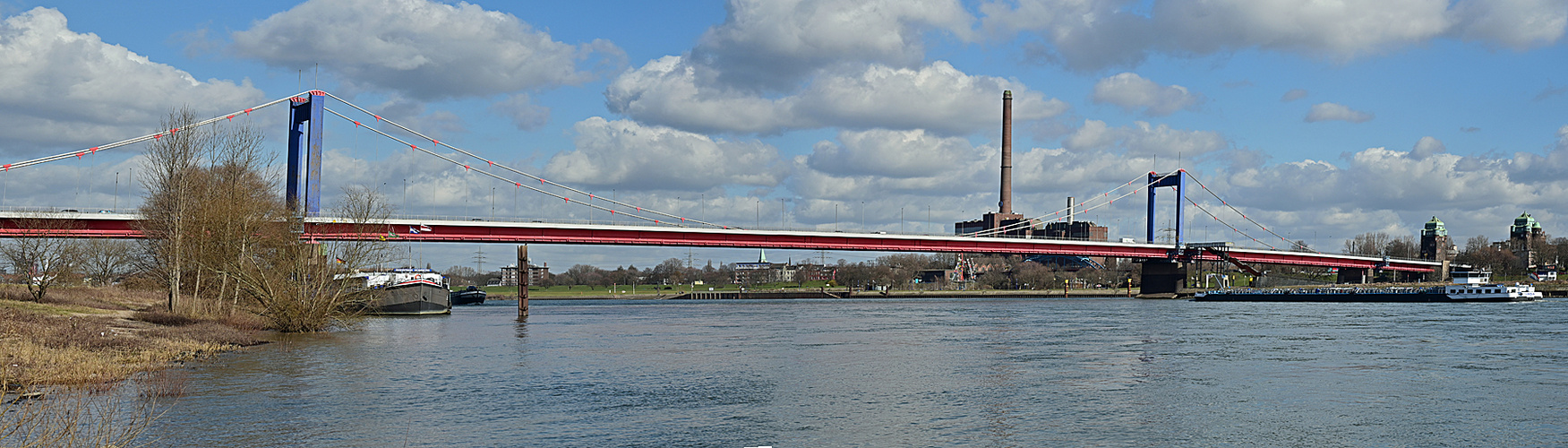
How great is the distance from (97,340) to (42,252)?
31941 mm

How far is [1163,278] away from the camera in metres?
128

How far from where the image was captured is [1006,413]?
1981 centimetres

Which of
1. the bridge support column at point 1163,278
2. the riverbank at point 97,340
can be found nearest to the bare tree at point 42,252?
the riverbank at point 97,340

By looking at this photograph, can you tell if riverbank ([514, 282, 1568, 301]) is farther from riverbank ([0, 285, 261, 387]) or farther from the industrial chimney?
riverbank ([0, 285, 261, 387])

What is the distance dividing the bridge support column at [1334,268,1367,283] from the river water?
11132 centimetres

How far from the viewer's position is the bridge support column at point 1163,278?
417 feet

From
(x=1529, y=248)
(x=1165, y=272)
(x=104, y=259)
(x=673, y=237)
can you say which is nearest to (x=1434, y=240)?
(x=1529, y=248)

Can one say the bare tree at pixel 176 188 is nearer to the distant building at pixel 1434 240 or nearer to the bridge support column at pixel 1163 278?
the bridge support column at pixel 1163 278

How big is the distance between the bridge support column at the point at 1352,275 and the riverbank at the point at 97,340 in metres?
141

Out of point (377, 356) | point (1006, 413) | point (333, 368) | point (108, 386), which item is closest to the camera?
point (1006, 413)

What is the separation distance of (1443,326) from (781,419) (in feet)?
139

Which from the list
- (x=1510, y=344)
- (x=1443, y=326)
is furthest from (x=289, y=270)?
(x=1443, y=326)

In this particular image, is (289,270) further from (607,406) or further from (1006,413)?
(1006,413)

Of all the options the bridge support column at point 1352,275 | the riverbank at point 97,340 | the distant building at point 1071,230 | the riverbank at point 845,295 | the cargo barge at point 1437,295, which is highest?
the distant building at point 1071,230
